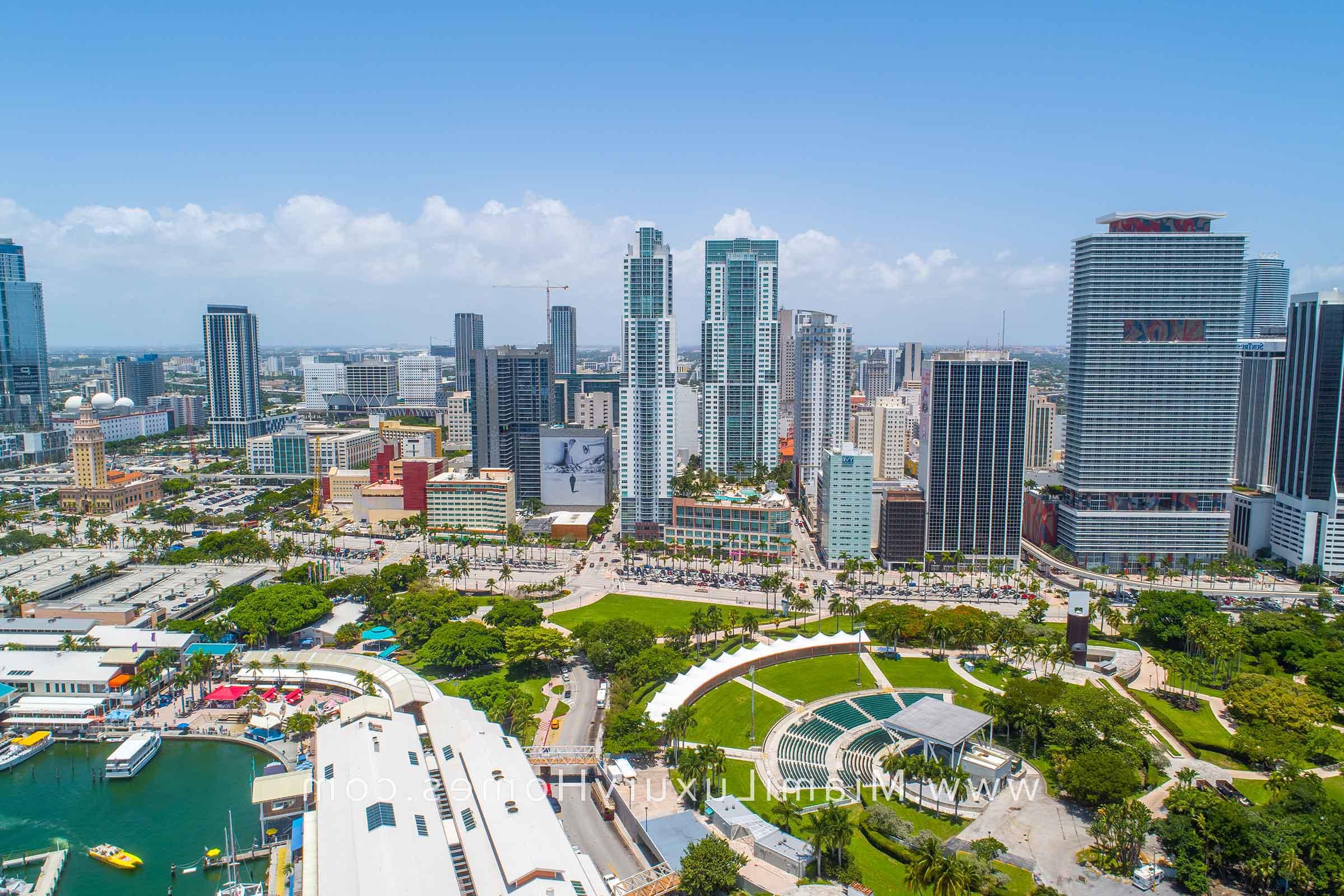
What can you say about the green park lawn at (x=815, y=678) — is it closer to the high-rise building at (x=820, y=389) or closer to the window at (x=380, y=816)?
the window at (x=380, y=816)

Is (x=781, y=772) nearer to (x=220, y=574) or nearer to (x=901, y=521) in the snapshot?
(x=901, y=521)

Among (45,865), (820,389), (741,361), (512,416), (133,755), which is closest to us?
(45,865)

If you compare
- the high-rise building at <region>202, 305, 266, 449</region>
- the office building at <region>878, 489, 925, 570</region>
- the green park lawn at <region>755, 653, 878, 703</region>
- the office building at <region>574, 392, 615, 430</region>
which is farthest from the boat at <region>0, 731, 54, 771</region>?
the high-rise building at <region>202, 305, 266, 449</region>

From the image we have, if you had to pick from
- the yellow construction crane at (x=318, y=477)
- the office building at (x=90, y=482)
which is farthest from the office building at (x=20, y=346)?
the yellow construction crane at (x=318, y=477)

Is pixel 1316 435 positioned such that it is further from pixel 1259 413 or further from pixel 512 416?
pixel 512 416

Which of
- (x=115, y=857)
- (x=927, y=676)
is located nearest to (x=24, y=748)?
(x=115, y=857)

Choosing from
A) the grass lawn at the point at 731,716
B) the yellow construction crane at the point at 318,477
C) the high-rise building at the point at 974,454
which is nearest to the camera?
the grass lawn at the point at 731,716

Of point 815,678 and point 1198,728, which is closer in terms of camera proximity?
point 1198,728
